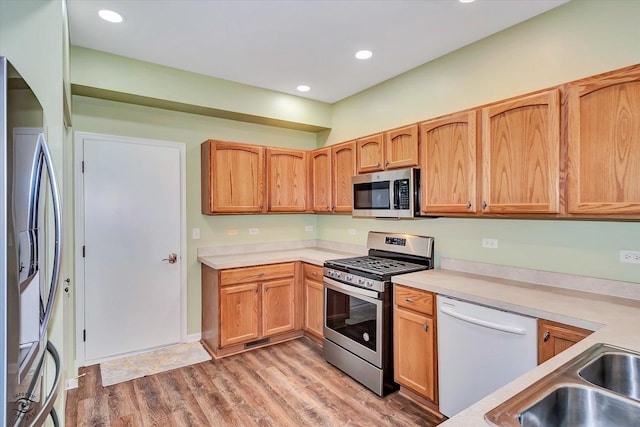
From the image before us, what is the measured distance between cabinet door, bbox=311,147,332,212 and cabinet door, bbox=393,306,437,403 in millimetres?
1680

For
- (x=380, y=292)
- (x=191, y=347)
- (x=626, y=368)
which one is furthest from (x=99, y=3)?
(x=626, y=368)

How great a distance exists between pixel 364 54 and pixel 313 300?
2.44m

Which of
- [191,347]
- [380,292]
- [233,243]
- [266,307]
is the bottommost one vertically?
[191,347]

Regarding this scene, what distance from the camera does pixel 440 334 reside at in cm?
229

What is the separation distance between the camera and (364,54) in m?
2.96

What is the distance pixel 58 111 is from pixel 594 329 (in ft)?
9.53

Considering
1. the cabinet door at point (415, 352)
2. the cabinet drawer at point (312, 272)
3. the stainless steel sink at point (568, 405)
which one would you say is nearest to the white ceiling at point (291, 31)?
the cabinet drawer at point (312, 272)

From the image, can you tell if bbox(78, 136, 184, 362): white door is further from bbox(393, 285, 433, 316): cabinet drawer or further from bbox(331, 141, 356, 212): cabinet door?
bbox(393, 285, 433, 316): cabinet drawer

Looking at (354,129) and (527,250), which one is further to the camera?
(354,129)

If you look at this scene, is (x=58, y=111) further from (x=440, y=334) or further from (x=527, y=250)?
(x=527, y=250)

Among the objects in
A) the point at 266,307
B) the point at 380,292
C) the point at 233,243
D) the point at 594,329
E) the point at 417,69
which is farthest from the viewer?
the point at 233,243

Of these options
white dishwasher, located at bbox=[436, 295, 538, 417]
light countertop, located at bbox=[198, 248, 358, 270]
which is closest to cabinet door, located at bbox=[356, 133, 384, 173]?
light countertop, located at bbox=[198, 248, 358, 270]

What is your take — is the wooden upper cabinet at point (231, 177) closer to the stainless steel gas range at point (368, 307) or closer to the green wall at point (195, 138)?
the green wall at point (195, 138)

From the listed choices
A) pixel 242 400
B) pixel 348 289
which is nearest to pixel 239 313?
pixel 242 400
